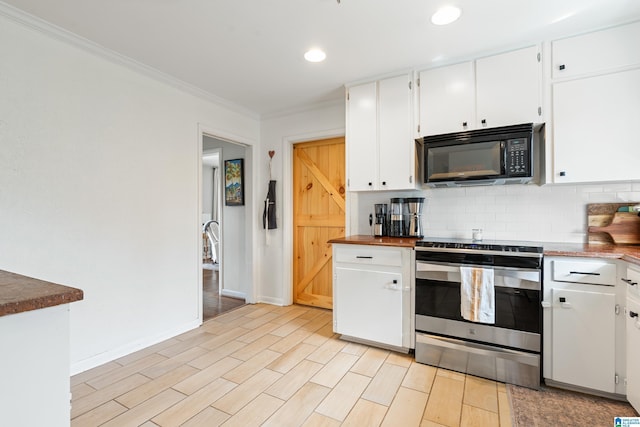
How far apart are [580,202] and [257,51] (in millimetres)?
2893

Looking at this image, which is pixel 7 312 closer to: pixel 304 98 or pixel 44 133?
pixel 44 133

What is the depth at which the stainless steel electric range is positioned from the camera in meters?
2.05

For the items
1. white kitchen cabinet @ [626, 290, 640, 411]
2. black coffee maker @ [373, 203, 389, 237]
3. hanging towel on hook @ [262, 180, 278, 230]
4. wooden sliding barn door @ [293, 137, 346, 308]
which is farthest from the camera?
hanging towel on hook @ [262, 180, 278, 230]

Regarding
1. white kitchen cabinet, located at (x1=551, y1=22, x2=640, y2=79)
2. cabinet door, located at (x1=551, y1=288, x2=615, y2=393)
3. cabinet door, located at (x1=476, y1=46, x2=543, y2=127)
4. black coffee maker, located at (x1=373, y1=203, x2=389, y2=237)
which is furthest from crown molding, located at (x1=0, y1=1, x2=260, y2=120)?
cabinet door, located at (x1=551, y1=288, x2=615, y2=393)

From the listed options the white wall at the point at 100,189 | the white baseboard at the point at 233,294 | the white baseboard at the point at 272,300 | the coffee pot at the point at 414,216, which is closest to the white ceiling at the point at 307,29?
the white wall at the point at 100,189

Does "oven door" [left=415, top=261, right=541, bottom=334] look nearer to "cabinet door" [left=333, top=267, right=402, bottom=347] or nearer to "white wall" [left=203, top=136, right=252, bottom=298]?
"cabinet door" [left=333, top=267, right=402, bottom=347]

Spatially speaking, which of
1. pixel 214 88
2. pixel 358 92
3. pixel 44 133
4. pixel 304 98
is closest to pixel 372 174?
pixel 358 92

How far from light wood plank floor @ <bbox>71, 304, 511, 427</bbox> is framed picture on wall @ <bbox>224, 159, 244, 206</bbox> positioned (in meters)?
1.96

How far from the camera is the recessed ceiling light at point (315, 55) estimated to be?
2.46 m

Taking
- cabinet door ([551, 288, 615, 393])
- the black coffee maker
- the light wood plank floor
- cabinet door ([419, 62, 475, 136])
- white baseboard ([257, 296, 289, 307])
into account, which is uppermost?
cabinet door ([419, 62, 475, 136])

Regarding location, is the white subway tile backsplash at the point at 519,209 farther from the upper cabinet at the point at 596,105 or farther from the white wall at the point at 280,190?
the white wall at the point at 280,190

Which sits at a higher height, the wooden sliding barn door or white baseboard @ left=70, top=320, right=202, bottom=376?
the wooden sliding barn door

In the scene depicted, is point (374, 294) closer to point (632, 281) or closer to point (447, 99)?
point (632, 281)

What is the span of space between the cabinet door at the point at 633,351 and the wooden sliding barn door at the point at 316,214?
2479mm
